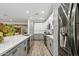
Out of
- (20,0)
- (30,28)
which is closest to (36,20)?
(30,28)

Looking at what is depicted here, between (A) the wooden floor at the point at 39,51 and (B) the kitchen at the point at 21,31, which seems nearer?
(B) the kitchen at the point at 21,31

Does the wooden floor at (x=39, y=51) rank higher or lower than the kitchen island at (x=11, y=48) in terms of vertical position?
lower

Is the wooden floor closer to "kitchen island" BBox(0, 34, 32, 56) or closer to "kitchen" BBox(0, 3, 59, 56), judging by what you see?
"kitchen" BBox(0, 3, 59, 56)

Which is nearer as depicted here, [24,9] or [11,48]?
[11,48]

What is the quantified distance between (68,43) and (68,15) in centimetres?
29

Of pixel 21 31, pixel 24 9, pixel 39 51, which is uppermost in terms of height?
pixel 24 9

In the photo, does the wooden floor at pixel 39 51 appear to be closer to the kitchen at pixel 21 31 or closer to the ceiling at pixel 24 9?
the kitchen at pixel 21 31

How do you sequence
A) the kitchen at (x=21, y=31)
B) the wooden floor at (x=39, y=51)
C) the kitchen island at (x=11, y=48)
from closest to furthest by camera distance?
the kitchen island at (x=11, y=48), the kitchen at (x=21, y=31), the wooden floor at (x=39, y=51)

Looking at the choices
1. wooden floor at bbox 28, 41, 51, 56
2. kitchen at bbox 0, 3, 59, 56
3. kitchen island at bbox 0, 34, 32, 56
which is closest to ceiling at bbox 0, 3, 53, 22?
kitchen at bbox 0, 3, 59, 56

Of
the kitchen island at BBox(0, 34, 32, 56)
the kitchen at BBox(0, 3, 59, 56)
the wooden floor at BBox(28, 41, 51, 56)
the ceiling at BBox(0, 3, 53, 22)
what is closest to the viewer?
the kitchen island at BBox(0, 34, 32, 56)

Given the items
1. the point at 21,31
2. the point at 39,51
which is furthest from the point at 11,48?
the point at 21,31

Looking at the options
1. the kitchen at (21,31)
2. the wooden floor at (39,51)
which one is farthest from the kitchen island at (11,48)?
the wooden floor at (39,51)

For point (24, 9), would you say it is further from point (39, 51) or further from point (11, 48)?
point (11, 48)

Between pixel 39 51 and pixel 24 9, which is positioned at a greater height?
pixel 24 9
